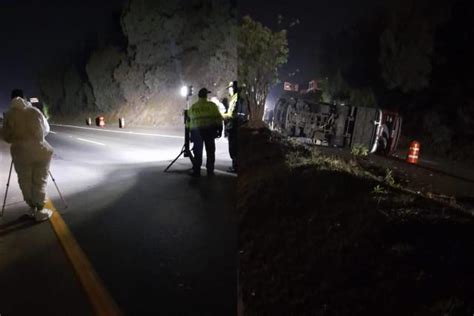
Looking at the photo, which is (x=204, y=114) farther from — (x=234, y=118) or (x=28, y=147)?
(x=28, y=147)

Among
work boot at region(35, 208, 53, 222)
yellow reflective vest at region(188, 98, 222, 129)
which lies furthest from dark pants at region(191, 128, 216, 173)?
work boot at region(35, 208, 53, 222)

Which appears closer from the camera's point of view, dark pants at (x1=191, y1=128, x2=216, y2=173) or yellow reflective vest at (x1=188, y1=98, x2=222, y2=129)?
yellow reflective vest at (x1=188, y1=98, x2=222, y2=129)

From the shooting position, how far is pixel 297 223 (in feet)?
15.5

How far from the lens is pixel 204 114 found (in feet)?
25.6

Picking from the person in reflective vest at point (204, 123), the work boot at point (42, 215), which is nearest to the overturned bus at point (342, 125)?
the person in reflective vest at point (204, 123)

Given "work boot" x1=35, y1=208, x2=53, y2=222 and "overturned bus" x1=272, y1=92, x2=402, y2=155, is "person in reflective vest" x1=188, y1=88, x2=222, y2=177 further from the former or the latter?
"overturned bus" x1=272, y1=92, x2=402, y2=155

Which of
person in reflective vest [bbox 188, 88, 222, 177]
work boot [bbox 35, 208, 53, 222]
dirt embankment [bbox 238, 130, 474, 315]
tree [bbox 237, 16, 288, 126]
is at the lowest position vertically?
work boot [bbox 35, 208, 53, 222]

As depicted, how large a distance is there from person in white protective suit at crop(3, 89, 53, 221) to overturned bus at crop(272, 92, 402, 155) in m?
11.1

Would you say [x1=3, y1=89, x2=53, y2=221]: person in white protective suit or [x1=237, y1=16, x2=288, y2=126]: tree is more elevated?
[x1=237, y1=16, x2=288, y2=126]: tree

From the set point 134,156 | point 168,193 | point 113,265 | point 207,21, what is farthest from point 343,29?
point 113,265

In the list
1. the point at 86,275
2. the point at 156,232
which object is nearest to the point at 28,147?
the point at 156,232

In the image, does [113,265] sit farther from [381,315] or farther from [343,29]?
[343,29]

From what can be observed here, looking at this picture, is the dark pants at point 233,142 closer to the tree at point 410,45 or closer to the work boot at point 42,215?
the work boot at point 42,215

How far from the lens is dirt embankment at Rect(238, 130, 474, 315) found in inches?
118
